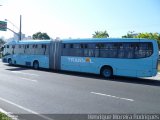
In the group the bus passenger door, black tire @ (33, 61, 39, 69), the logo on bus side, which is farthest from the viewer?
black tire @ (33, 61, 39, 69)

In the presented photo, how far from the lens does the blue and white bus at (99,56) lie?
1674cm

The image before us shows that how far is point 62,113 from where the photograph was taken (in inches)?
312

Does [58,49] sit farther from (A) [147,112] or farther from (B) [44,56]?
(A) [147,112]

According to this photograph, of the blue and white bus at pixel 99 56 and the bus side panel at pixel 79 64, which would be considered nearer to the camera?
the blue and white bus at pixel 99 56

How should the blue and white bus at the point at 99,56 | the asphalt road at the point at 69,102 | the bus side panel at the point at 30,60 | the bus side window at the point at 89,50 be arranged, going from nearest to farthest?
the asphalt road at the point at 69,102
the blue and white bus at the point at 99,56
the bus side window at the point at 89,50
the bus side panel at the point at 30,60

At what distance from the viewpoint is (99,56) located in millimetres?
18875

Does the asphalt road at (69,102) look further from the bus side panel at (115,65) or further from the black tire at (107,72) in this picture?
the black tire at (107,72)

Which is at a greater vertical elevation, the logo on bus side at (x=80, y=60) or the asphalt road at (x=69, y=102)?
the logo on bus side at (x=80, y=60)

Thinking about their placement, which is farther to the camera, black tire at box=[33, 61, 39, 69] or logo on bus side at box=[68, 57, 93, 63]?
black tire at box=[33, 61, 39, 69]

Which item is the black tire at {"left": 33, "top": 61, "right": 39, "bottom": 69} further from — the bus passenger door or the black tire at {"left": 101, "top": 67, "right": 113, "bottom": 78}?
the black tire at {"left": 101, "top": 67, "right": 113, "bottom": 78}

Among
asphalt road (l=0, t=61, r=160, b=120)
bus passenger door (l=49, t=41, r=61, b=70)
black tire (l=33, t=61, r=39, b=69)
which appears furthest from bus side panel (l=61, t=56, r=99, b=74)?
asphalt road (l=0, t=61, r=160, b=120)

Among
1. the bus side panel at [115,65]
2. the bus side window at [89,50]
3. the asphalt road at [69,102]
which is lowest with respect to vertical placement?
the asphalt road at [69,102]

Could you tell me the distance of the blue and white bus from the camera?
16.7 meters

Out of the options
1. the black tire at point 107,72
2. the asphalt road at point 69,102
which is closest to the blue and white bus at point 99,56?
the black tire at point 107,72
